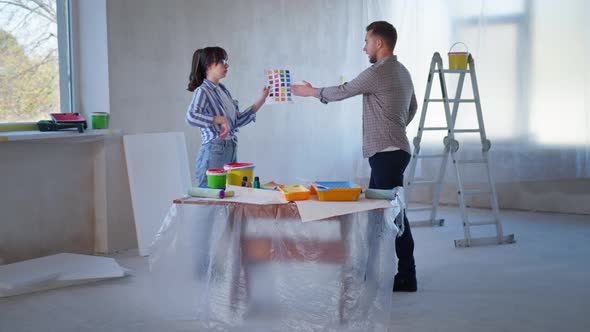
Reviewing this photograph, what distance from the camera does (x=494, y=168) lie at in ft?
22.5

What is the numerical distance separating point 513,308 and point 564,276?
862 millimetres

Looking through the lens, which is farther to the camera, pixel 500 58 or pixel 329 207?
pixel 500 58

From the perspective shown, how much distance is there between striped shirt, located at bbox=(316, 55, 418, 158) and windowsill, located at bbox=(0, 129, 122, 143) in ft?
6.01

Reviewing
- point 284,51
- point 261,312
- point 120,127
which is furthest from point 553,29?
point 261,312

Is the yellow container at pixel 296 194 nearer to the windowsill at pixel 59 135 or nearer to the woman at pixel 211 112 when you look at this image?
the woman at pixel 211 112

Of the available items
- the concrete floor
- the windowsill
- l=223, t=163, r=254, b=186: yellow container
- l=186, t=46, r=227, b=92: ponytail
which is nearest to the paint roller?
l=223, t=163, r=254, b=186: yellow container

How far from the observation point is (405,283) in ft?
13.8

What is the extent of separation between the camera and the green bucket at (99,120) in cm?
494

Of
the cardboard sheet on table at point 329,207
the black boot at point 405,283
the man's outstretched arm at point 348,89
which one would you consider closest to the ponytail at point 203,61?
the man's outstretched arm at point 348,89

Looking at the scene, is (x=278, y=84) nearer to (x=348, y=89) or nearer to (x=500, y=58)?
(x=348, y=89)

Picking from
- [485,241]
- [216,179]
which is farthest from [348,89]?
[485,241]

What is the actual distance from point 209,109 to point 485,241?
2536 millimetres

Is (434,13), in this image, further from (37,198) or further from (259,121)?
(37,198)

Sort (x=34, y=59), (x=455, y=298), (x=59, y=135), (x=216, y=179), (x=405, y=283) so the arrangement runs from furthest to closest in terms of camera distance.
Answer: (x=34, y=59)
(x=59, y=135)
(x=405, y=283)
(x=455, y=298)
(x=216, y=179)
